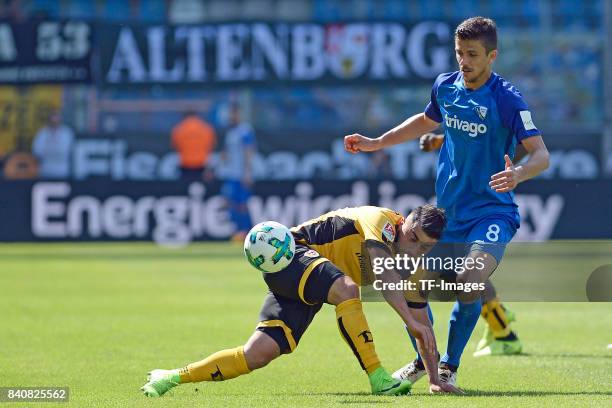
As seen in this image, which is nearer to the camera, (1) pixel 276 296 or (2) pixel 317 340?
(1) pixel 276 296

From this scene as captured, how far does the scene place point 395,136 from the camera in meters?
9.68

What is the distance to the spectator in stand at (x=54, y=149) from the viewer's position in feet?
81.1

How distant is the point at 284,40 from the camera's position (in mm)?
25203

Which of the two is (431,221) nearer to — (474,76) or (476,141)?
(476,141)

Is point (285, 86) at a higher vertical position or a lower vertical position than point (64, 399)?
higher

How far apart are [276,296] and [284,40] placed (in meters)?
17.1

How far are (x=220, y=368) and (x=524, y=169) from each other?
2.25 metres

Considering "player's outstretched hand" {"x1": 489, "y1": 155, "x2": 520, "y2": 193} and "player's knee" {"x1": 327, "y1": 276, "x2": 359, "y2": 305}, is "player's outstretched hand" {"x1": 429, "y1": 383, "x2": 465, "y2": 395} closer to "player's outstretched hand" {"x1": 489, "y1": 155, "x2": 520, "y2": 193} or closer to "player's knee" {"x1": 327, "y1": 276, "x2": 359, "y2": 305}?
"player's knee" {"x1": 327, "y1": 276, "x2": 359, "y2": 305}

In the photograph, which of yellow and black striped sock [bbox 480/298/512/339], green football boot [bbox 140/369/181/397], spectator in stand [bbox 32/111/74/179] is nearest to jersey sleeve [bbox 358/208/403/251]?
green football boot [bbox 140/369/181/397]

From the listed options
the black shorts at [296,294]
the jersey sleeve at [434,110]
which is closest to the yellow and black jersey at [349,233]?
the black shorts at [296,294]

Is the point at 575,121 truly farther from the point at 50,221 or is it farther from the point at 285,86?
the point at 50,221

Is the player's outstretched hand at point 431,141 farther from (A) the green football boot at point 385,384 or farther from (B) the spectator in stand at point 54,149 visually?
(B) the spectator in stand at point 54,149

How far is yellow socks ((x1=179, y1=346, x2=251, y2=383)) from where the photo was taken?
27.1 ft

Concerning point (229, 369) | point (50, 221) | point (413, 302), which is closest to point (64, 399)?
point (229, 369)
